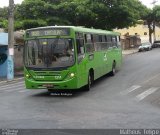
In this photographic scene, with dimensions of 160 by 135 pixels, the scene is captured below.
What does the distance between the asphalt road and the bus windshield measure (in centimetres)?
140

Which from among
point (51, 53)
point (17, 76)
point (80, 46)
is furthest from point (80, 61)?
point (17, 76)

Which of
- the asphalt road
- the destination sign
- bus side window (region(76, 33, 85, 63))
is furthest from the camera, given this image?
bus side window (region(76, 33, 85, 63))

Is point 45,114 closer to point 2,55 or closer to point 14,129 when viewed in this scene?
point 14,129

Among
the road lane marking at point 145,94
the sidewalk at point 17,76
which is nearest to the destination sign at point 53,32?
the road lane marking at point 145,94

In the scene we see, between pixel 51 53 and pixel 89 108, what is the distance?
3709 millimetres

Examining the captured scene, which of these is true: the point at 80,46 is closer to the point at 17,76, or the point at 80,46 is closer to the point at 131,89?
the point at 131,89

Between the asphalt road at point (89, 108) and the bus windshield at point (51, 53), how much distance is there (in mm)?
1399

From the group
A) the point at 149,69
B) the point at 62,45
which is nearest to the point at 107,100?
the point at 62,45

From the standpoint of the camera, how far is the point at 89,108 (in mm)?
13945

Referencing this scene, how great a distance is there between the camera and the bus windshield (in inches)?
657

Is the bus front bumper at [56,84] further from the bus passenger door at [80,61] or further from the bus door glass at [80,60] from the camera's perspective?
the bus door glass at [80,60]

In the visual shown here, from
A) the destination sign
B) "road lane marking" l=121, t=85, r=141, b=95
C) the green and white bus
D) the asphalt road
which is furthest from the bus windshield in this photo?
"road lane marking" l=121, t=85, r=141, b=95

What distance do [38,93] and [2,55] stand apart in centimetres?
1374

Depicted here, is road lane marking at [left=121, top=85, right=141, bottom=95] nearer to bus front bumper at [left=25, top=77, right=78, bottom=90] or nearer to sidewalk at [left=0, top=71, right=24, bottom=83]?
bus front bumper at [left=25, top=77, right=78, bottom=90]
